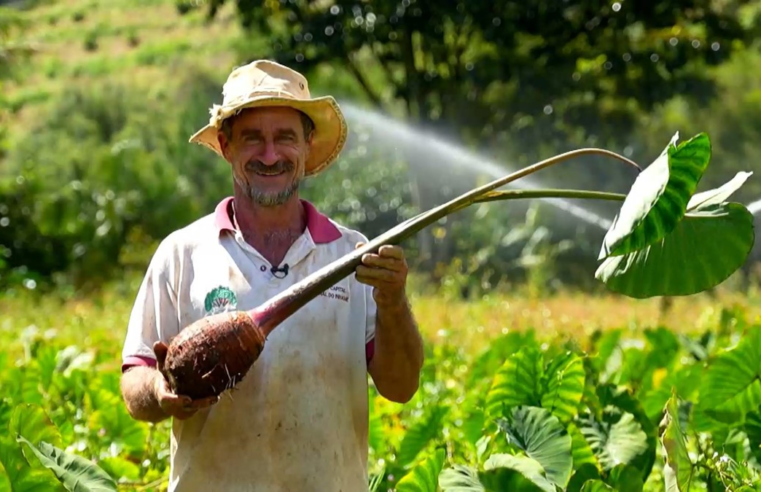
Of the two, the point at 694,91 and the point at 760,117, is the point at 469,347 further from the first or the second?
the point at 760,117

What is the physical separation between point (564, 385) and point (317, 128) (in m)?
0.98

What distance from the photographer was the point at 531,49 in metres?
Result: 14.8

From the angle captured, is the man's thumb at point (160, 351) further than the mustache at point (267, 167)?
No

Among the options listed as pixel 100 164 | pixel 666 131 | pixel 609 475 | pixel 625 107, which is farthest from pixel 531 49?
pixel 609 475

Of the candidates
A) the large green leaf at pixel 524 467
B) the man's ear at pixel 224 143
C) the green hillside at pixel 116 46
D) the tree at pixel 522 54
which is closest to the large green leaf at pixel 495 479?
the large green leaf at pixel 524 467

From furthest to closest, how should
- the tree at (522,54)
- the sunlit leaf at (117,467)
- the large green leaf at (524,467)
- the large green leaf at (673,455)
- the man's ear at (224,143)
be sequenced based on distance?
the tree at (522,54)
the sunlit leaf at (117,467)
the man's ear at (224,143)
the large green leaf at (524,467)
the large green leaf at (673,455)

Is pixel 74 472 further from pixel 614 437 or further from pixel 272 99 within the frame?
pixel 614 437

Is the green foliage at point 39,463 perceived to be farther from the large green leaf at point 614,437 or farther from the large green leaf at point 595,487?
the large green leaf at point 614,437

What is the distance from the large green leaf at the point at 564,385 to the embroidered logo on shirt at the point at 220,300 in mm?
1021

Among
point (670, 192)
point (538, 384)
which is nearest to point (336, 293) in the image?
point (670, 192)

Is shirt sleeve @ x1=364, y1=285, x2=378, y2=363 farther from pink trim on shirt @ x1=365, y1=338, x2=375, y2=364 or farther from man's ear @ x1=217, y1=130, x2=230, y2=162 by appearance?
man's ear @ x1=217, y1=130, x2=230, y2=162

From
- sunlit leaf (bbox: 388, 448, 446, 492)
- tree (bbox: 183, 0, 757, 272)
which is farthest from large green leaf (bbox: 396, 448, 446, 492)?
Answer: tree (bbox: 183, 0, 757, 272)

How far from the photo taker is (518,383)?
3000 millimetres

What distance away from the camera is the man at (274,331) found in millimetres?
2340
